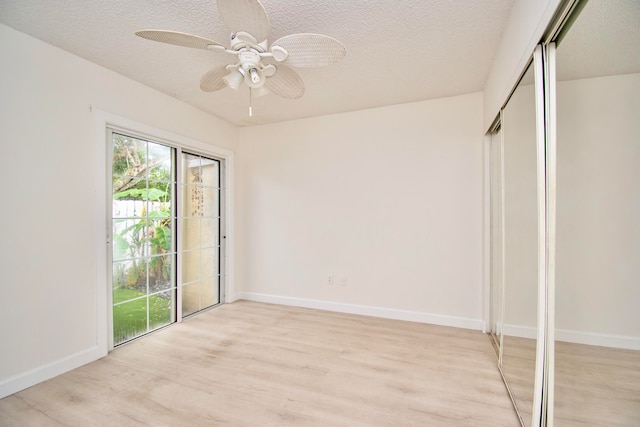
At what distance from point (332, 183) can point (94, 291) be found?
2674mm

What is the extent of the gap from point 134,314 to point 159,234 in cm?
84

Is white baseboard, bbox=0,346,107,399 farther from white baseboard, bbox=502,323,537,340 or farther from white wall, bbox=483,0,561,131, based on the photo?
white wall, bbox=483,0,561,131

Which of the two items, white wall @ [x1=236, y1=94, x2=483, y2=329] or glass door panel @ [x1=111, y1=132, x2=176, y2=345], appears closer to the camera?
glass door panel @ [x1=111, y1=132, x2=176, y2=345]

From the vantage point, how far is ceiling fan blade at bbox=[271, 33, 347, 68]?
1.45 metres

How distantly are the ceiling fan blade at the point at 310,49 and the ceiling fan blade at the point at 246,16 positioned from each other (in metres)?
0.10

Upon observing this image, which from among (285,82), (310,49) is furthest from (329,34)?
(310,49)

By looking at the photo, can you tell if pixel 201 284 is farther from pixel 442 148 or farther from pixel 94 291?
pixel 442 148

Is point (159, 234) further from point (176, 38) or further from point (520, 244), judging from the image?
point (520, 244)

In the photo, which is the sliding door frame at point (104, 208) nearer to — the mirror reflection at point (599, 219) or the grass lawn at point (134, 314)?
the grass lawn at point (134, 314)

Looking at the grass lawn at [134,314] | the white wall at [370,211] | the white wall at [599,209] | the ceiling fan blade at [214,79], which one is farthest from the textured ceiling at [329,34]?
the grass lawn at [134,314]

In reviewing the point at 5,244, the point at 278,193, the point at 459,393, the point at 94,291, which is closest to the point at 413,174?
the point at 278,193

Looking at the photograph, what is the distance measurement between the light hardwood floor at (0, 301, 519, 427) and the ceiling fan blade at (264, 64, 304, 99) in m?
2.15

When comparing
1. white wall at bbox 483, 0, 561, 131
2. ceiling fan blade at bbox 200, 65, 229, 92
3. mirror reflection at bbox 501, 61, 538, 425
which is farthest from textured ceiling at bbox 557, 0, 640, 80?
ceiling fan blade at bbox 200, 65, 229, 92

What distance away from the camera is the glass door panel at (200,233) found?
340 centimetres
